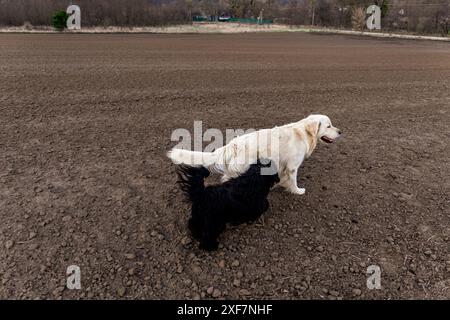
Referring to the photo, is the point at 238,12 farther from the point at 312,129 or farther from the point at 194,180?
the point at 194,180

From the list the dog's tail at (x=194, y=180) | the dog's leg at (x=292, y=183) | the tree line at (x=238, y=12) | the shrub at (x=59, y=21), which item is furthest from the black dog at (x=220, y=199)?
the tree line at (x=238, y=12)

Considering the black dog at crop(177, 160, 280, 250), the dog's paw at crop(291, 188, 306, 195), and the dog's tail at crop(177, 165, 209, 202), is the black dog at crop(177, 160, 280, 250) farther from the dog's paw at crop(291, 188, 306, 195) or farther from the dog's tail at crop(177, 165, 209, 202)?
A: the dog's paw at crop(291, 188, 306, 195)

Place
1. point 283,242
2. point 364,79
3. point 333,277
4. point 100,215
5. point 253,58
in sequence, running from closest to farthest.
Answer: point 333,277 < point 283,242 < point 100,215 < point 364,79 < point 253,58

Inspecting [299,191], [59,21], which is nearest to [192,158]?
[299,191]

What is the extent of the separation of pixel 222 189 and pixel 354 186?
2667 millimetres

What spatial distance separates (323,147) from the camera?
22.7 feet

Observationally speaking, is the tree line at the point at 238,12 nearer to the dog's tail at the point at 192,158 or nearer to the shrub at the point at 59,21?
the shrub at the point at 59,21

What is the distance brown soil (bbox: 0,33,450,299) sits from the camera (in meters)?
3.60

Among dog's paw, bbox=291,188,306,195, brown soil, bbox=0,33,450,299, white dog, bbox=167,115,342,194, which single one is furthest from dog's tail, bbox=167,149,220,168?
dog's paw, bbox=291,188,306,195

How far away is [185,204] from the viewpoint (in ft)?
15.7

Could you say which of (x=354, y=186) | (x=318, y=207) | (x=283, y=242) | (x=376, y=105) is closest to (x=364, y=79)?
(x=376, y=105)

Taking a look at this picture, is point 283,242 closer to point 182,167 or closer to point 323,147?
point 182,167

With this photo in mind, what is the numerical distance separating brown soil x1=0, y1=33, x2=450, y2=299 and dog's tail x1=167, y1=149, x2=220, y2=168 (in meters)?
0.73

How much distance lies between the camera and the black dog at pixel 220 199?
3689 mm
